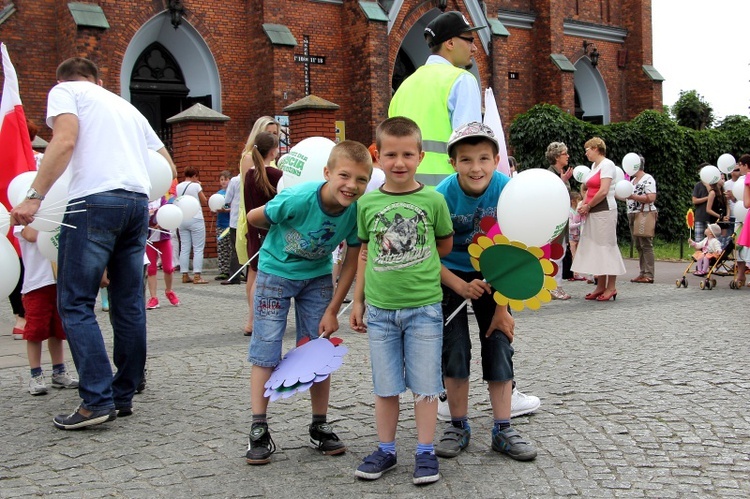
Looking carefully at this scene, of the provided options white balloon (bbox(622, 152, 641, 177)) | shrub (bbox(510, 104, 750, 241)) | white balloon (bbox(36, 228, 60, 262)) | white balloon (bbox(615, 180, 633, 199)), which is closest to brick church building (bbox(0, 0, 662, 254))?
shrub (bbox(510, 104, 750, 241))

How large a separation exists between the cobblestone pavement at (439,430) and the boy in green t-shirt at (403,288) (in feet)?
0.78

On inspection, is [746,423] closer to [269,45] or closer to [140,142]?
[140,142]

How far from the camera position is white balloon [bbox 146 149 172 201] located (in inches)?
225

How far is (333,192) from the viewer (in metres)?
3.92

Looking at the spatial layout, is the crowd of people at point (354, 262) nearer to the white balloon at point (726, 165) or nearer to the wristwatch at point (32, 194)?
the wristwatch at point (32, 194)

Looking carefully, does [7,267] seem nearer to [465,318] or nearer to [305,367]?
[305,367]

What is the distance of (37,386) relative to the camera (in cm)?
564

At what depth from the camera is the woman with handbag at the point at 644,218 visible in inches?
489

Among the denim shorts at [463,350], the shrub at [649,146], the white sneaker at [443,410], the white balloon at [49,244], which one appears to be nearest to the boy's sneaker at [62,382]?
the white balloon at [49,244]

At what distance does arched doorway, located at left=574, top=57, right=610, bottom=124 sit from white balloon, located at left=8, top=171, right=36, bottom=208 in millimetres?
27698

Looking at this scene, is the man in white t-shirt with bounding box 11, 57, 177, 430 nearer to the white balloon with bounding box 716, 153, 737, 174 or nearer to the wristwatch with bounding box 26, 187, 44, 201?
the wristwatch with bounding box 26, 187, 44, 201

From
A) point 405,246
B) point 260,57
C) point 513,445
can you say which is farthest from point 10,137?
point 260,57

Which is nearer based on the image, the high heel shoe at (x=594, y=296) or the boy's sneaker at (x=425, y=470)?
the boy's sneaker at (x=425, y=470)

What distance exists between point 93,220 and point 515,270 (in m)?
2.47
